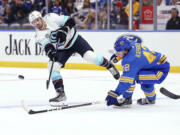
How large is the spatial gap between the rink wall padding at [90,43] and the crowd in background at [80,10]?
0.94 feet

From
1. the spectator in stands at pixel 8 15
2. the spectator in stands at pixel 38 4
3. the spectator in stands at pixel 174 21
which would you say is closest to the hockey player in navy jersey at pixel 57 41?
the spectator in stands at pixel 174 21

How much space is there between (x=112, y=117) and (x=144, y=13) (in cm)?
447

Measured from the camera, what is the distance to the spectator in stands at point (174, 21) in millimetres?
7965

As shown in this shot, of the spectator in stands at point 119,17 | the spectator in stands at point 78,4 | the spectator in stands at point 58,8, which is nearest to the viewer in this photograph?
the spectator in stands at point 119,17

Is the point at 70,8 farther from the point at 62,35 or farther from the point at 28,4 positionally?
the point at 62,35

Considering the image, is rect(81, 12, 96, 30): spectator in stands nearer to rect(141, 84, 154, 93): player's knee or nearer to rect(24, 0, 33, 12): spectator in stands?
rect(24, 0, 33, 12): spectator in stands

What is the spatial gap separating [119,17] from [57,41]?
3.70 metres

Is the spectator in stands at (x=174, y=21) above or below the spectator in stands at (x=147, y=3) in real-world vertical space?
below

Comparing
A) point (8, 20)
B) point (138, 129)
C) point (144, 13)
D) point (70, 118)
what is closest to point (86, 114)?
point (70, 118)

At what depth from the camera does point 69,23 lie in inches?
197

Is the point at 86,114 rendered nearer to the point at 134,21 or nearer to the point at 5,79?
the point at 5,79

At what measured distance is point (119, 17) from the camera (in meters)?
8.49

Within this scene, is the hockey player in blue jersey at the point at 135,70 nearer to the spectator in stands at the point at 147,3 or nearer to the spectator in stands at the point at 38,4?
the spectator in stands at the point at 147,3

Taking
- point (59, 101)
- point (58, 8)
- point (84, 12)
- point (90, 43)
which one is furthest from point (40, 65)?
point (59, 101)
